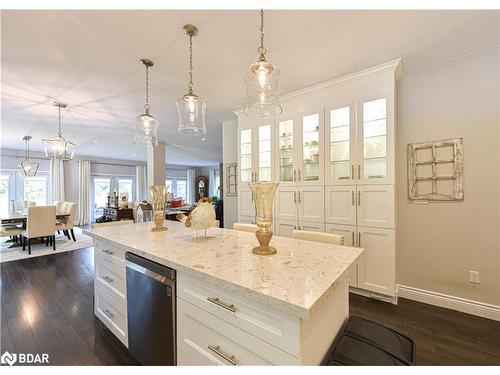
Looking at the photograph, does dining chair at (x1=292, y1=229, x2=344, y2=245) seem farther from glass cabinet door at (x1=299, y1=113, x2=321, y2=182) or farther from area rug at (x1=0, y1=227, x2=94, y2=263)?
area rug at (x1=0, y1=227, x2=94, y2=263)

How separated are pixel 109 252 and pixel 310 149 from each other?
8.29 ft

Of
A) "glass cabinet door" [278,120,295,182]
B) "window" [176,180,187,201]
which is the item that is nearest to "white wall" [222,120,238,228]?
"glass cabinet door" [278,120,295,182]

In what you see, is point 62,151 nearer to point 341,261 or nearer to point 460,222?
point 341,261

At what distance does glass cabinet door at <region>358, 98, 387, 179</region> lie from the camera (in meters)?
2.45

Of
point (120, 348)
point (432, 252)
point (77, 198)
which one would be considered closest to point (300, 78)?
point (432, 252)

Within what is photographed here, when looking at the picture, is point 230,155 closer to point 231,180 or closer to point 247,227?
point 231,180

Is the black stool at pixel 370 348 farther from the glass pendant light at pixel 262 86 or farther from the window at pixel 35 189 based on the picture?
the window at pixel 35 189

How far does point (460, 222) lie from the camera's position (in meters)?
2.29

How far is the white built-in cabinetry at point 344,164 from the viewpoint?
94.8 inches

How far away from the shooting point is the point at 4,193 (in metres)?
6.70

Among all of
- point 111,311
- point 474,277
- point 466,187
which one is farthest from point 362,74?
point 111,311

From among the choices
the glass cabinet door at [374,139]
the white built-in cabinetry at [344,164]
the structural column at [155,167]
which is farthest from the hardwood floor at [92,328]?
the structural column at [155,167]

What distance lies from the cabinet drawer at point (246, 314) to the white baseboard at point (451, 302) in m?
2.49

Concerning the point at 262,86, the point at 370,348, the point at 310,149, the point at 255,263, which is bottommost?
the point at 370,348
